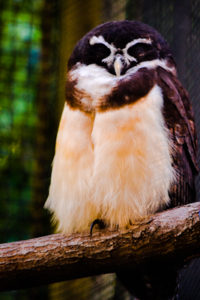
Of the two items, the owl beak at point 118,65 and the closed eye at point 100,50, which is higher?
Answer: the closed eye at point 100,50

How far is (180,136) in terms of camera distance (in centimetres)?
126

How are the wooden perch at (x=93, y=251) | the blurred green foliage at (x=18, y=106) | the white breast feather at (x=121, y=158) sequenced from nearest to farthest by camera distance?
the wooden perch at (x=93, y=251) → the white breast feather at (x=121, y=158) → the blurred green foliage at (x=18, y=106)

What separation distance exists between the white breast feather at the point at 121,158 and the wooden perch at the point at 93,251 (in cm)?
9

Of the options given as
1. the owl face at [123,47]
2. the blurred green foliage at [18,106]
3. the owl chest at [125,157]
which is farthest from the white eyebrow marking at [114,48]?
the blurred green foliage at [18,106]

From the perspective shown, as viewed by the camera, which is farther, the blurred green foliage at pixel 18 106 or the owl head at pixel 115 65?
the blurred green foliage at pixel 18 106

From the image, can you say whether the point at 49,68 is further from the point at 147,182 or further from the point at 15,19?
the point at 147,182

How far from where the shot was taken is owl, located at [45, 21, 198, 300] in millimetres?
1187

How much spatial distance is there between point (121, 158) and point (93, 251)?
0.25m

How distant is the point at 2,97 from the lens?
6.40 feet

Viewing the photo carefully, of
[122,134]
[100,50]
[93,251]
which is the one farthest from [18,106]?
[93,251]

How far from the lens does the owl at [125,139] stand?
1187 millimetres

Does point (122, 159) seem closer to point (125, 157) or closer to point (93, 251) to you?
point (125, 157)

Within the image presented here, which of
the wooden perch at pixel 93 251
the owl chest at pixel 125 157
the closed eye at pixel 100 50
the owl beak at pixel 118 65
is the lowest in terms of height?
the wooden perch at pixel 93 251

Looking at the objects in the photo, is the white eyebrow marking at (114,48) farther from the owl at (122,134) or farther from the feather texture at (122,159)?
the feather texture at (122,159)
